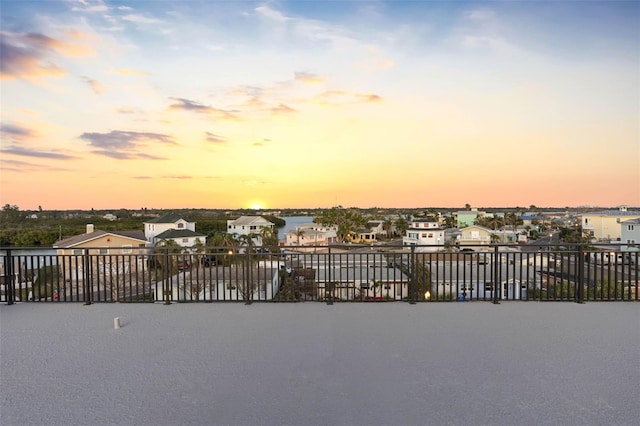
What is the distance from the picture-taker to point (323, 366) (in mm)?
2670

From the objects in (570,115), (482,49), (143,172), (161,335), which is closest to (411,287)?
(161,335)

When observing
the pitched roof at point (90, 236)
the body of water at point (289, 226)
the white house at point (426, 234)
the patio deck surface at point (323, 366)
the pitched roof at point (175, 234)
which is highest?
the patio deck surface at point (323, 366)

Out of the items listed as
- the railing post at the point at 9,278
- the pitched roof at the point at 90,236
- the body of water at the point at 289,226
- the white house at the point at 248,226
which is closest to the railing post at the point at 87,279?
the railing post at the point at 9,278

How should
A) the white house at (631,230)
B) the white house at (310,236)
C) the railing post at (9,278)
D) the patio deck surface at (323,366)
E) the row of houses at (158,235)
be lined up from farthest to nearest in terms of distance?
the white house at (310,236), the white house at (631,230), the row of houses at (158,235), the railing post at (9,278), the patio deck surface at (323,366)

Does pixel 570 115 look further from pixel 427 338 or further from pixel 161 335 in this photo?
pixel 161 335

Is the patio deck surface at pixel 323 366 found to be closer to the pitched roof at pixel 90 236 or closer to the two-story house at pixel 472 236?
the pitched roof at pixel 90 236

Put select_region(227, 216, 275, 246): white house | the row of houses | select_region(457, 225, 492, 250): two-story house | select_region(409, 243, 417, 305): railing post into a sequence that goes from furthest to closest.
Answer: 1. select_region(227, 216, 275, 246): white house
2. select_region(457, 225, 492, 250): two-story house
3. the row of houses
4. select_region(409, 243, 417, 305): railing post

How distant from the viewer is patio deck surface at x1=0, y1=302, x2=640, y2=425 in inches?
81.1

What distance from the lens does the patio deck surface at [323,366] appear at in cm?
206

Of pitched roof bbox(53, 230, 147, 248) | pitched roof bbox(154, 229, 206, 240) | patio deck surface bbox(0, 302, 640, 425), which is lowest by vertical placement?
pitched roof bbox(154, 229, 206, 240)

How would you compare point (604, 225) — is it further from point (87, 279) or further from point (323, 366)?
point (87, 279)

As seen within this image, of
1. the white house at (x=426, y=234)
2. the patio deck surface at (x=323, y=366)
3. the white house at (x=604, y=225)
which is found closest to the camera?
the patio deck surface at (x=323, y=366)

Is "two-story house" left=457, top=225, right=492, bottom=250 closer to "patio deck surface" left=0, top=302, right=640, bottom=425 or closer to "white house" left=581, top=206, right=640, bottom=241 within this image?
"white house" left=581, top=206, right=640, bottom=241

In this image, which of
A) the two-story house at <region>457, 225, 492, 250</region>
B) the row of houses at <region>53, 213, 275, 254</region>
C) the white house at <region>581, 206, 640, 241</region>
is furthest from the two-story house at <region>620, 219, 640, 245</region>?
the row of houses at <region>53, 213, 275, 254</region>
